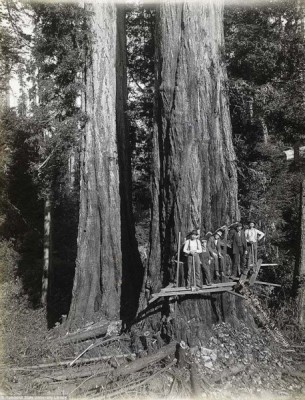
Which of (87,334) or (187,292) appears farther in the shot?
(87,334)

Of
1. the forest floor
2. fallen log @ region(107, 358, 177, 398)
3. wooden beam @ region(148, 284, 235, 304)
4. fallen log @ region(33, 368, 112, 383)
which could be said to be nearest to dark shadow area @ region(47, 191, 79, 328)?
the forest floor

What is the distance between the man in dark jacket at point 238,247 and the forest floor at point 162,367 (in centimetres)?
111

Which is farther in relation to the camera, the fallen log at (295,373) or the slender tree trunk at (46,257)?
the slender tree trunk at (46,257)

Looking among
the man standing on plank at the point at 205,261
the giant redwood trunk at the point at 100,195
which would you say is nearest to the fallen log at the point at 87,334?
the giant redwood trunk at the point at 100,195

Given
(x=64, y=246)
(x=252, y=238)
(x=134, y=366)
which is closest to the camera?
(x=134, y=366)

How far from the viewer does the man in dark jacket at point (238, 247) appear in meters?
7.09

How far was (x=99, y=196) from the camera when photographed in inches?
376

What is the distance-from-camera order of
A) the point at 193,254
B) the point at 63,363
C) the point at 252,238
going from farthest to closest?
the point at 252,238
the point at 193,254
the point at 63,363

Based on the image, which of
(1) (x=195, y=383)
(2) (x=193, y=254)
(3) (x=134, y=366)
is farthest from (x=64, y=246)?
(1) (x=195, y=383)

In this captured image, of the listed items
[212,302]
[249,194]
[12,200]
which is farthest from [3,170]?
[212,302]

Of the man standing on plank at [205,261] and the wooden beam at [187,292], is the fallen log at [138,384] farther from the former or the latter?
the man standing on plank at [205,261]

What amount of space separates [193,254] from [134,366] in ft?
6.84

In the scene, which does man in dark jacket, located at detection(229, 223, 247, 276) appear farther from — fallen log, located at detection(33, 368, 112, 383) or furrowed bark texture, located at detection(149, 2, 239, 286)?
fallen log, located at detection(33, 368, 112, 383)

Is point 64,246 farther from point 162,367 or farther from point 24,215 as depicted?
point 162,367
